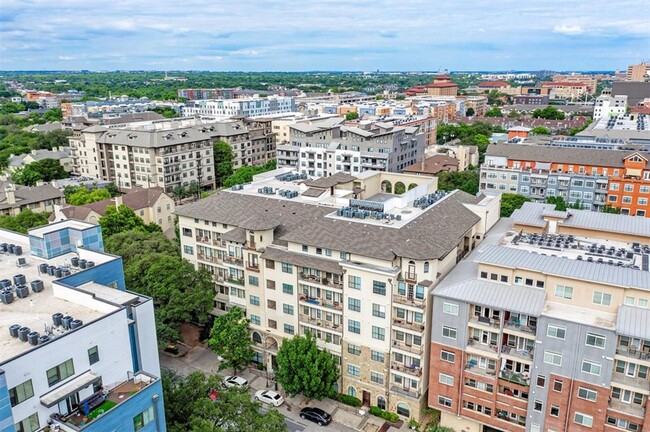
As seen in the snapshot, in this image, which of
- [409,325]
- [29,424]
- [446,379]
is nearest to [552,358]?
[446,379]

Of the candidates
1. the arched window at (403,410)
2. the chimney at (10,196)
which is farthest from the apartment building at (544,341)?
the chimney at (10,196)

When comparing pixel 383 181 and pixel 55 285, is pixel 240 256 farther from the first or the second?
pixel 383 181

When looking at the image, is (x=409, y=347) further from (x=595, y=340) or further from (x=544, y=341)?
(x=595, y=340)

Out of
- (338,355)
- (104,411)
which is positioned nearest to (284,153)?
(338,355)

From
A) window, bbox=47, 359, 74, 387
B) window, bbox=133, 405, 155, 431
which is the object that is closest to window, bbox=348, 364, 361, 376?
window, bbox=133, 405, 155, 431

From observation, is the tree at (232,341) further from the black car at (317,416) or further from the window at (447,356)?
the window at (447,356)

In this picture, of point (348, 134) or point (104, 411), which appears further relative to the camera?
point (348, 134)
